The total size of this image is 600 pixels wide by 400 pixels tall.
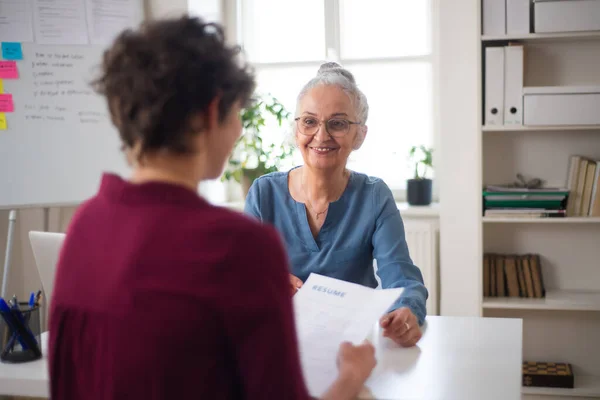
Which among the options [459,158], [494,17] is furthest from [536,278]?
[494,17]

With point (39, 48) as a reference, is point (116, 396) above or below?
below

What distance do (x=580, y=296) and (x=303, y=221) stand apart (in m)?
1.72

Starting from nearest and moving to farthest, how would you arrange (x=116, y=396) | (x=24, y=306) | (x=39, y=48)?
→ (x=116, y=396), (x=24, y=306), (x=39, y=48)

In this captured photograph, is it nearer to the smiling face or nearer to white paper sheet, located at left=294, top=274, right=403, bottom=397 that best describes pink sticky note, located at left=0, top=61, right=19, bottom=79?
the smiling face

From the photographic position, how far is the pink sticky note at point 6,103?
10.7ft

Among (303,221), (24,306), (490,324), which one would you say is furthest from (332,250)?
(24,306)

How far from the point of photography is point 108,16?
11.2 feet

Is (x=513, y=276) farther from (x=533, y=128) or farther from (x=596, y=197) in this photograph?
(x=533, y=128)

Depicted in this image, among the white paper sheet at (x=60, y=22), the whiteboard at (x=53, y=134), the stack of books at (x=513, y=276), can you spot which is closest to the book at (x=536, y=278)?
the stack of books at (x=513, y=276)

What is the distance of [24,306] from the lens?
1686 mm

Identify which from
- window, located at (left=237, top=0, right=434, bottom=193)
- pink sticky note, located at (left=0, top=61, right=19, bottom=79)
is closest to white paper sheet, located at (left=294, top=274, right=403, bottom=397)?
pink sticky note, located at (left=0, top=61, right=19, bottom=79)

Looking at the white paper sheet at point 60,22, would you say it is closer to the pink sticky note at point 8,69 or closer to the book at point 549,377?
the pink sticky note at point 8,69

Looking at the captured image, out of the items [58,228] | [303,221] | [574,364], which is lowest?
[574,364]

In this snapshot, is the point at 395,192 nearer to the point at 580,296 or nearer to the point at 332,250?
the point at 580,296
